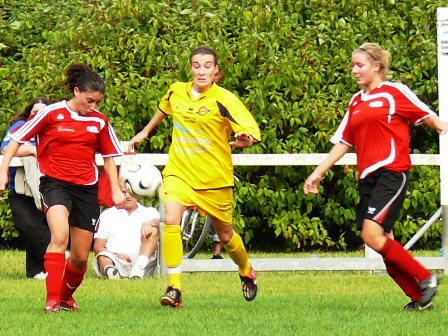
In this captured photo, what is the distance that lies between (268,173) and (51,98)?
273 centimetres

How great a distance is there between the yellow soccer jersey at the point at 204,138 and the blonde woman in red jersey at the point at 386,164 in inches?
35.2

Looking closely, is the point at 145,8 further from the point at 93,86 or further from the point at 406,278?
the point at 406,278

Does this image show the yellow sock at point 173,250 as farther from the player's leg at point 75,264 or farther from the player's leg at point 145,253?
the player's leg at point 145,253

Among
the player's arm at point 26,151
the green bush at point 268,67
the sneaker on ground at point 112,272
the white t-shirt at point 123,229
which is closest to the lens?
the player's arm at point 26,151

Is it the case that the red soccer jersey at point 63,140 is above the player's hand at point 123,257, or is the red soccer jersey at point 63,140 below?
above

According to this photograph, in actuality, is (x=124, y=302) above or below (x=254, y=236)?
above

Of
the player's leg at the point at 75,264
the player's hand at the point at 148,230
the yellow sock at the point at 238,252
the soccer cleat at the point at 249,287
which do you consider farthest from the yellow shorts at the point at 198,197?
the player's hand at the point at 148,230

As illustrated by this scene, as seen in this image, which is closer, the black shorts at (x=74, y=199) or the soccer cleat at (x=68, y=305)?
the black shorts at (x=74, y=199)

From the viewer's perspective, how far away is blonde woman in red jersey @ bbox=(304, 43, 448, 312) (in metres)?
9.20

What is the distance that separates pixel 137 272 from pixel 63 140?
320 cm

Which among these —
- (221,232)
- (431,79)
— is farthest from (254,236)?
(221,232)

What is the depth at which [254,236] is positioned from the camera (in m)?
16.2

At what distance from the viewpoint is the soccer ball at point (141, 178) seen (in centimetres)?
1265

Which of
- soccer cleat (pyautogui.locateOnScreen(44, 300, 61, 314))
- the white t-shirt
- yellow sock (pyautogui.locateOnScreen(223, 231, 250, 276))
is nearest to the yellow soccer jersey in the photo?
yellow sock (pyautogui.locateOnScreen(223, 231, 250, 276))
